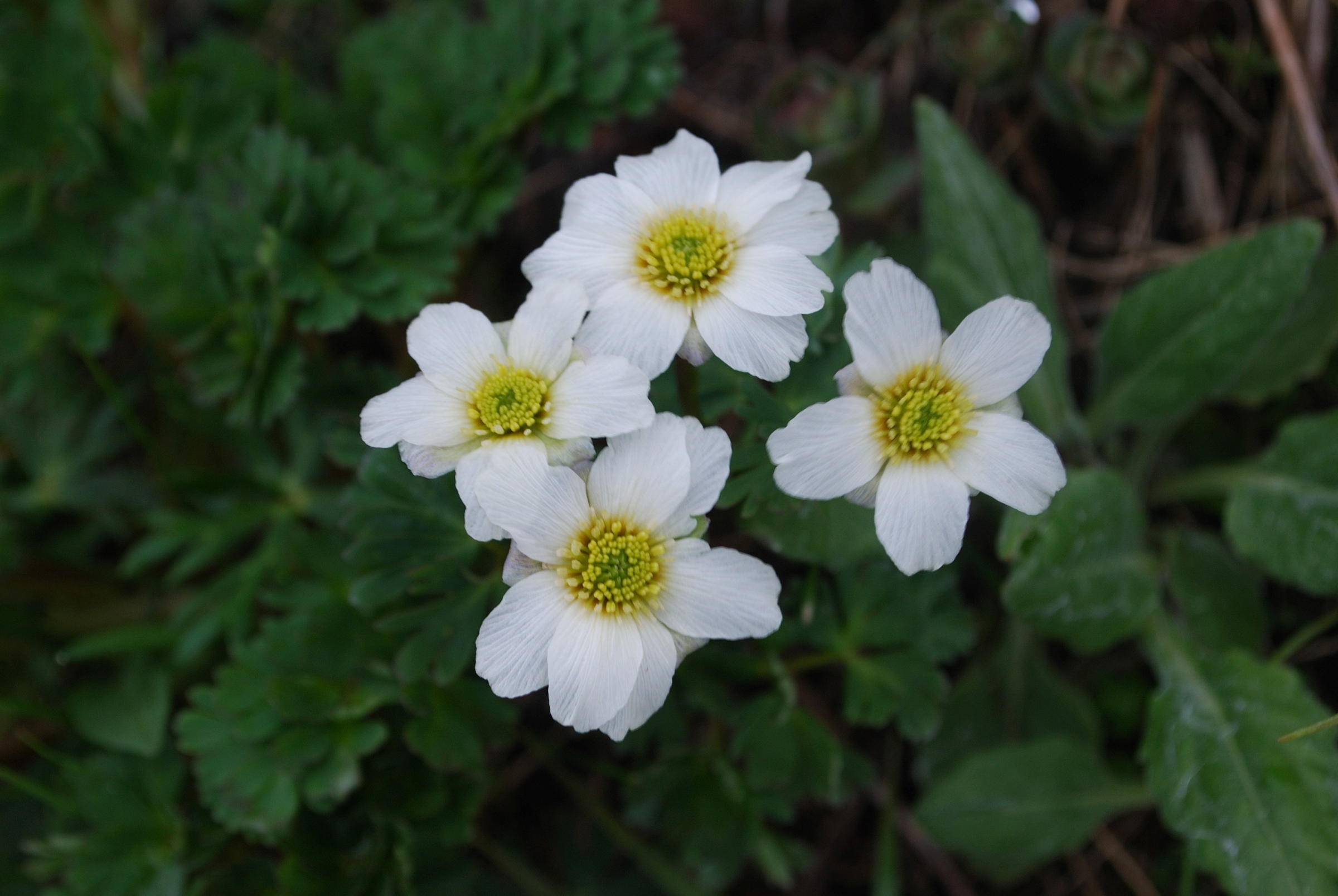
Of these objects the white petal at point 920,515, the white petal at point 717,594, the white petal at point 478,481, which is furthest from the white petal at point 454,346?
the white petal at point 920,515

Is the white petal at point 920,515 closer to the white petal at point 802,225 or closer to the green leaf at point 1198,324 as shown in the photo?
the white petal at point 802,225

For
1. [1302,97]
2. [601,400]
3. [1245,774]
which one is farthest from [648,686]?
[1302,97]

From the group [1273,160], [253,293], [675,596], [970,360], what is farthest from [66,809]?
[1273,160]

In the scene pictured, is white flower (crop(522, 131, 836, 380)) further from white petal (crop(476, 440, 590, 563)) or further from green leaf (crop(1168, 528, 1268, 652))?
green leaf (crop(1168, 528, 1268, 652))

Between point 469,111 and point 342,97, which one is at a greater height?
point 469,111

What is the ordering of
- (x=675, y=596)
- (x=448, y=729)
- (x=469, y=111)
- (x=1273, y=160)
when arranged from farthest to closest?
(x=1273, y=160) < (x=469, y=111) < (x=448, y=729) < (x=675, y=596)

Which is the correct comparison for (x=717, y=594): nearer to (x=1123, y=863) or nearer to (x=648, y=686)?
(x=648, y=686)

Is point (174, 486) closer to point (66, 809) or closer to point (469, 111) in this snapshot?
point (66, 809)
